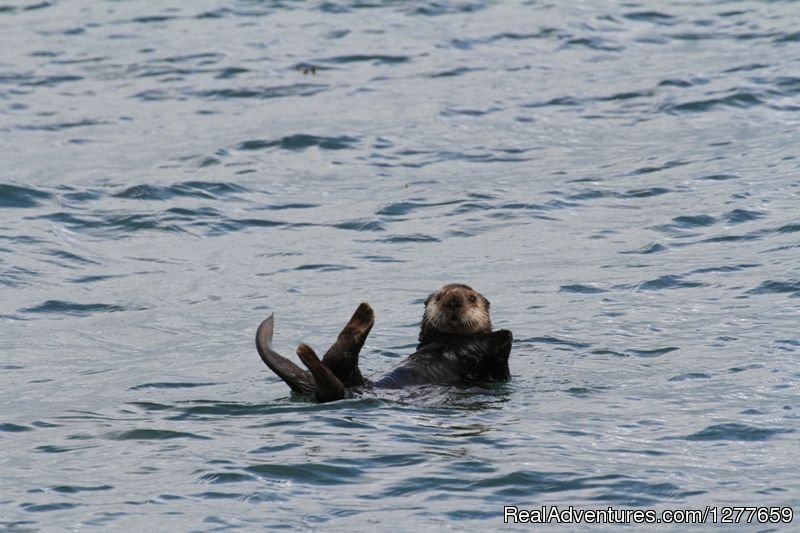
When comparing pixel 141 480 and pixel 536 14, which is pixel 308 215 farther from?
pixel 536 14

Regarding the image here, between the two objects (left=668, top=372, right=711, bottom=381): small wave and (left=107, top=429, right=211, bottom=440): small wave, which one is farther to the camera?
(left=668, top=372, right=711, bottom=381): small wave

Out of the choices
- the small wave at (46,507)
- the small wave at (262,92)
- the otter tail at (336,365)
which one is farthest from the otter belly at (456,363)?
the small wave at (262,92)

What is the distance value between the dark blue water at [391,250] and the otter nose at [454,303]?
548mm

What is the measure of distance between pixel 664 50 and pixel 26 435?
1172cm

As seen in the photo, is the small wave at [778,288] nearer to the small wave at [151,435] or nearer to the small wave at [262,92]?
the small wave at [151,435]

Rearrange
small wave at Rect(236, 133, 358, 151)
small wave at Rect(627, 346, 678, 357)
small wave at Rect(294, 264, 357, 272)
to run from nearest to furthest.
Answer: small wave at Rect(627, 346, 678, 357) → small wave at Rect(294, 264, 357, 272) → small wave at Rect(236, 133, 358, 151)

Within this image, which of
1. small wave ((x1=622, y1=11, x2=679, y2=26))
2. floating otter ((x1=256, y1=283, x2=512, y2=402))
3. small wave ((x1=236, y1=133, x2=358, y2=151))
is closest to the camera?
floating otter ((x1=256, y1=283, x2=512, y2=402))

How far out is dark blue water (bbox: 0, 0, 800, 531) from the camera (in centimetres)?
612

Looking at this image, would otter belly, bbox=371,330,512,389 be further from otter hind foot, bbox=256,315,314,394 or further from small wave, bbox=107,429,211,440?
small wave, bbox=107,429,211,440

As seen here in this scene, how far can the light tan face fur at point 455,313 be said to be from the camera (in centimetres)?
791

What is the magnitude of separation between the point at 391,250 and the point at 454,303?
3135 mm

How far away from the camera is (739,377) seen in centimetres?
755

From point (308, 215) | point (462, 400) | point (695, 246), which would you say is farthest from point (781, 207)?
point (462, 400)

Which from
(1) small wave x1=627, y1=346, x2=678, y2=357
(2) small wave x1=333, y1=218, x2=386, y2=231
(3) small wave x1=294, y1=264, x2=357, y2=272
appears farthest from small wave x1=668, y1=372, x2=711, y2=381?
(2) small wave x1=333, y1=218, x2=386, y2=231
